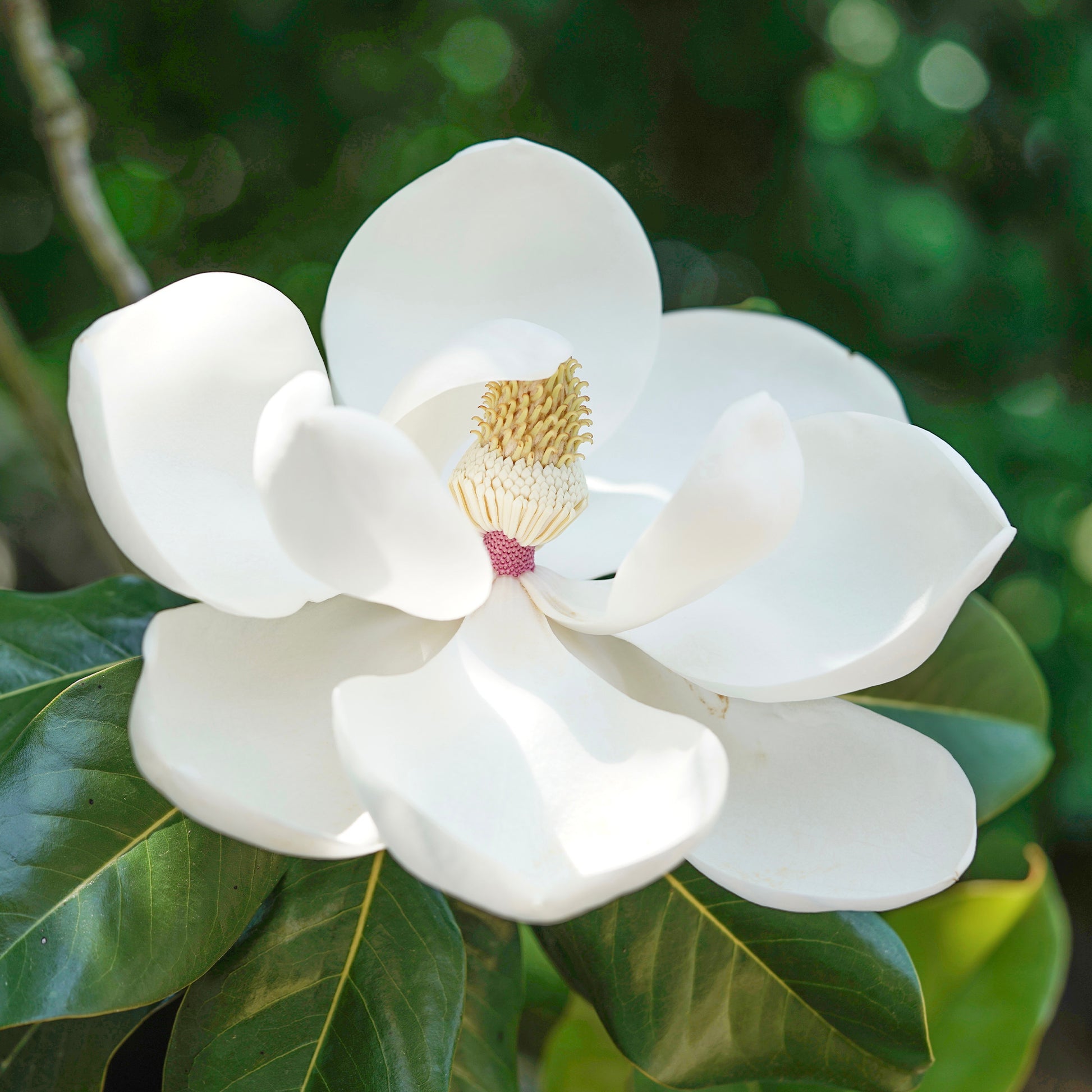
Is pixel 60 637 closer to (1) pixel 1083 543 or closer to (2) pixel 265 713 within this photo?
(2) pixel 265 713

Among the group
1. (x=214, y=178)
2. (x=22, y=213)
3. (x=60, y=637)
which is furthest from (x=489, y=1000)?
(x=22, y=213)

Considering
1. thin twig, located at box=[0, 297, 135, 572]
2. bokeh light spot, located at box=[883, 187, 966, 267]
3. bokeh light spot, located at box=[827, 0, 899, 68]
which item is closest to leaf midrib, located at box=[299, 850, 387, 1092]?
thin twig, located at box=[0, 297, 135, 572]

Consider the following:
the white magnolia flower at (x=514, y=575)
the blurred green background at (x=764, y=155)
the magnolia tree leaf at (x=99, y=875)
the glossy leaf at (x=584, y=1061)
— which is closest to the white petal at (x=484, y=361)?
the white magnolia flower at (x=514, y=575)

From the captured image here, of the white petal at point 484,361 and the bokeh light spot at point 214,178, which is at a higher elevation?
the white petal at point 484,361

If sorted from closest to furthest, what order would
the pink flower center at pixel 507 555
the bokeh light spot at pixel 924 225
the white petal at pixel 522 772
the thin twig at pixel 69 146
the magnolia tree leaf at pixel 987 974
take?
1. the white petal at pixel 522 772
2. the pink flower center at pixel 507 555
3. the thin twig at pixel 69 146
4. the magnolia tree leaf at pixel 987 974
5. the bokeh light spot at pixel 924 225

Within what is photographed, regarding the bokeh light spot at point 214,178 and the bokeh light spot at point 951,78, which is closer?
the bokeh light spot at point 951,78

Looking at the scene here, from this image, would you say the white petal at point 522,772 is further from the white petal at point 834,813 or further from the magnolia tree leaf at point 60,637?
the magnolia tree leaf at point 60,637
